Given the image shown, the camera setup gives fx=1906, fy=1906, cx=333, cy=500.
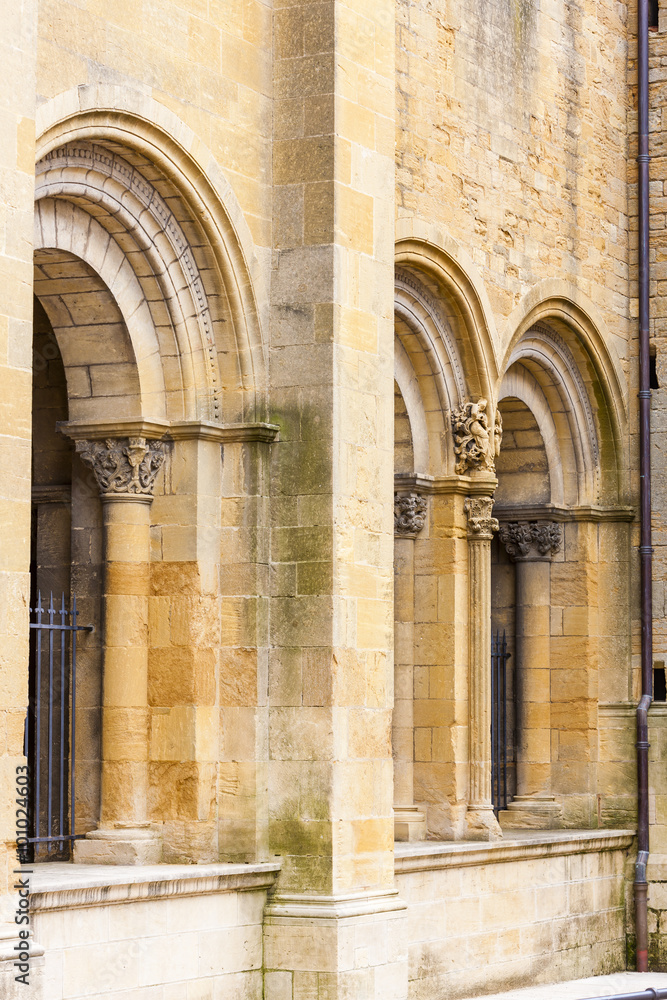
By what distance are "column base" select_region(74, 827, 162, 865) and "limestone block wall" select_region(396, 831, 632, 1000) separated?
6.27 feet

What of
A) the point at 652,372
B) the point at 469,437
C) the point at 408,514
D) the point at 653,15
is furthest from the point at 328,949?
the point at 653,15

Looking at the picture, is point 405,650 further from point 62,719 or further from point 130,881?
point 130,881

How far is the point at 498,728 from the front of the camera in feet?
46.4

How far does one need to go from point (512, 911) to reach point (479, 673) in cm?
158

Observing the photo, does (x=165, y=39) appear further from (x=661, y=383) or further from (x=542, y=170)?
(x=661, y=383)

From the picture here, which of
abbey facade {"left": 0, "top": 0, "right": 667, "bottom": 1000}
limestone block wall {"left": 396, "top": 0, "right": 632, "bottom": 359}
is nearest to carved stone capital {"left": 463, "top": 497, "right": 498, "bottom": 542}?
abbey facade {"left": 0, "top": 0, "right": 667, "bottom": 1000}

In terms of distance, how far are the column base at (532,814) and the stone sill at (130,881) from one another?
446 centimetres

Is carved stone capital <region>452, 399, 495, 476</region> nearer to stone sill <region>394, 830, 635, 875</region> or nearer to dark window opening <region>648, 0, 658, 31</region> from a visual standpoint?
stone sill <region>394, 830, 635, 875</region>

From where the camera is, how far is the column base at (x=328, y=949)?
9.62m

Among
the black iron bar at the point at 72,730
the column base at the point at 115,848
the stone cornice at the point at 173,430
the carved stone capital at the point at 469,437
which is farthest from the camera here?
the carved stone capital at the point at 469,437

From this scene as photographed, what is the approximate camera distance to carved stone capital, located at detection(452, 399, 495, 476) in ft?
41.7

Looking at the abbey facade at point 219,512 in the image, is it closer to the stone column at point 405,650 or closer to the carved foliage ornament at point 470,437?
the stone column at point 405,650

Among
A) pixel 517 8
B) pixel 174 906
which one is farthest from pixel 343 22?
pixel 174 906

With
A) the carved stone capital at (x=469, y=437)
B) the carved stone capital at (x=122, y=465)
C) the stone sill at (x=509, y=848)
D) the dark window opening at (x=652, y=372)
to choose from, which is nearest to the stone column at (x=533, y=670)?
the stone sill at (x=509, y=848)
